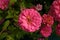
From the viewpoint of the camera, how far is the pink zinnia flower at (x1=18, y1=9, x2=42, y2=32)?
86 centimetres

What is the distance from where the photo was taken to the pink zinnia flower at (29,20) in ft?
2.82

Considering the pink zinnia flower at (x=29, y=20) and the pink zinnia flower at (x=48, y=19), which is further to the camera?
the pink zinnia flower at (x=48, y=19)

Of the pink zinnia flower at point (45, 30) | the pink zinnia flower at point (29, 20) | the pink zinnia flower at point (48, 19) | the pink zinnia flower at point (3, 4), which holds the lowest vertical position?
the pink zinnia flower at point (45, 30)

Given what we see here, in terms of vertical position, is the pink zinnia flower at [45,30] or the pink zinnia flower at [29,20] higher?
the pink zinnia flower at [29,20]

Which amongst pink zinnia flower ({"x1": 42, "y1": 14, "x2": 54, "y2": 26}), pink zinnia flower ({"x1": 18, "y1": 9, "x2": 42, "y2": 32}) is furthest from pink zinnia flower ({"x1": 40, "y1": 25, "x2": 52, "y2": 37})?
pink zinnia flower ({"x1": 18, "y1": 9, "x2": 42, "y2": 32})

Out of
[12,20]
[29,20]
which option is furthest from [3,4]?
[29,20]

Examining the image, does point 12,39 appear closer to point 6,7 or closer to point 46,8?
point 6,7

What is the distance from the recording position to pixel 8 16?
1059 millimetres

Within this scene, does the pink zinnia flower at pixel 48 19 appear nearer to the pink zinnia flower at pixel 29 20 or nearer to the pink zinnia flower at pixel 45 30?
the pink zinnia flower at pixel 45 30

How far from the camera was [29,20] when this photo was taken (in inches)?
34.9

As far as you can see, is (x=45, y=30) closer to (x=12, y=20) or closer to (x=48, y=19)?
(x=48, y=19)

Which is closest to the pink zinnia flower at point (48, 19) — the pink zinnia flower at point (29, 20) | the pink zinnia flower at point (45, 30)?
the pink zinnia flower at point (45, 30)

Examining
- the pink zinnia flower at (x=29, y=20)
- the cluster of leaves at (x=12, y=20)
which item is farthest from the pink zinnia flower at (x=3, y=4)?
the pink zinnia flower at (x=29, y=20)

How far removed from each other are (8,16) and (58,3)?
0.26 meters
